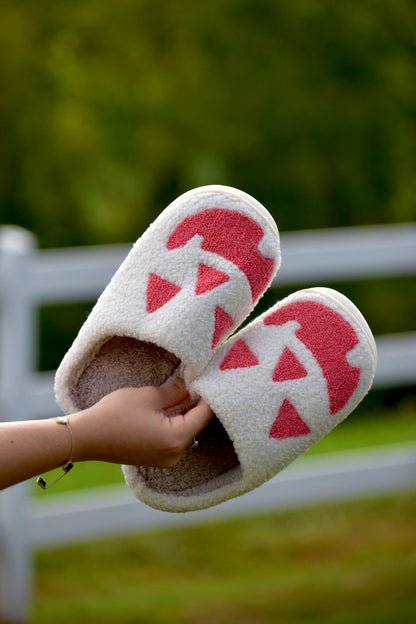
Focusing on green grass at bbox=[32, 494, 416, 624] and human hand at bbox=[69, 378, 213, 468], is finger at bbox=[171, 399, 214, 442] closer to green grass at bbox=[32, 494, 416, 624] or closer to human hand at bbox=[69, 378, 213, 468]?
human hand at bbox=[69, 378, 213, 468]

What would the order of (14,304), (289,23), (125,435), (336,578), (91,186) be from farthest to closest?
(91,186) < (289,23) < (336,578) < (14,304) < (125,435)

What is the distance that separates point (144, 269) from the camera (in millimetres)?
647

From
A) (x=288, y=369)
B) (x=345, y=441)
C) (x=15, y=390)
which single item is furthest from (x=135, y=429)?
(x=345, y=441)

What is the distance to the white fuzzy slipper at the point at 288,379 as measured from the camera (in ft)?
2.07

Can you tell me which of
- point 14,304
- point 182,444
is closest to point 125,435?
point 182,444

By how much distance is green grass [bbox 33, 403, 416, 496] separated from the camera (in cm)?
229

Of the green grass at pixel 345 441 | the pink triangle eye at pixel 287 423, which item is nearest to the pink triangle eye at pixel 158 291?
the pink triangle eye at pixel 287 423

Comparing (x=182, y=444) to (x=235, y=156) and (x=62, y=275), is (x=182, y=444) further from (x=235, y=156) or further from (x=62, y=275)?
(x=235, y=156)

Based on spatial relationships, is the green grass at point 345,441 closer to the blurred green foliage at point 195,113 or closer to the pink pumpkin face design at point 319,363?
the blurred green foliage at point 195,113

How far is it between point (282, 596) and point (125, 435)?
52.8 inches

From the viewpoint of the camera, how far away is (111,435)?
Result: 599mm

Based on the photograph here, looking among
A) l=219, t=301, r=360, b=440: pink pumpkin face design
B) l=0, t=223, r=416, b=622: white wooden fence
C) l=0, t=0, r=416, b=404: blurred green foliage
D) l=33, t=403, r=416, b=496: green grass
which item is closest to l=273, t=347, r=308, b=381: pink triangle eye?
l=219, t=301, r=360, b=440: pink pumpkin face design

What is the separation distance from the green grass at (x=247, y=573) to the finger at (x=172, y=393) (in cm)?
119

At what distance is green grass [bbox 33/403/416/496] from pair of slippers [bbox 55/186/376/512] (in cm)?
149
